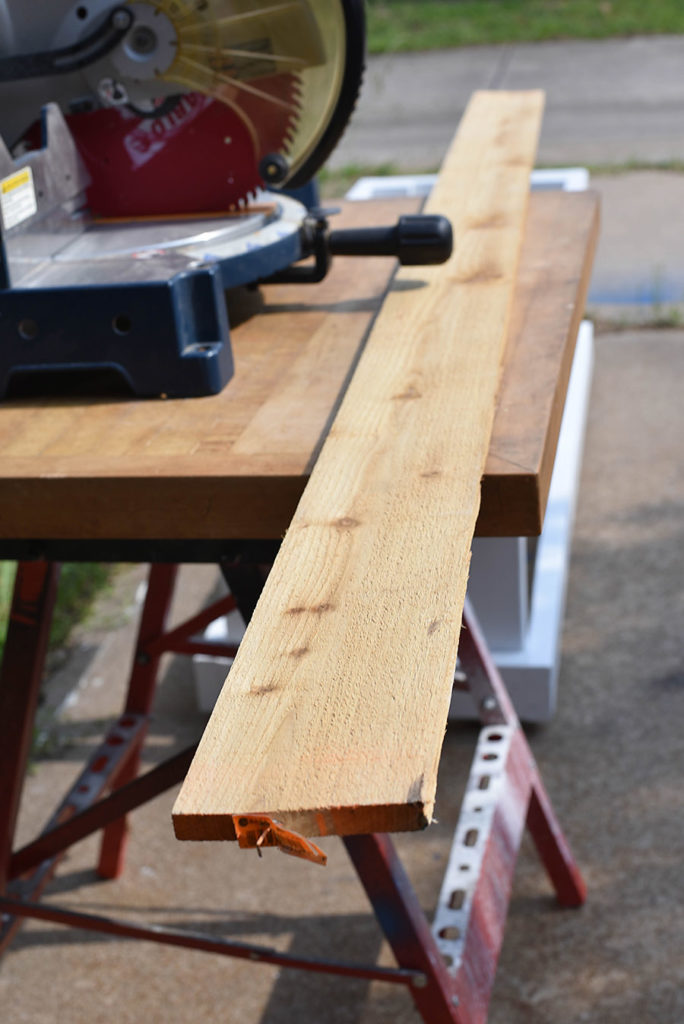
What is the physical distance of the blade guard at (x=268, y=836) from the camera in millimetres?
692

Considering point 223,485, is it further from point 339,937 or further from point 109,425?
point 339,937

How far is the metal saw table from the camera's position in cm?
110

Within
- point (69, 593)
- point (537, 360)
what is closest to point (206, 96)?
point (537, 360)

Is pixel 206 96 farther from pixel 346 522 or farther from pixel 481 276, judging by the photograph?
pixel 346 522

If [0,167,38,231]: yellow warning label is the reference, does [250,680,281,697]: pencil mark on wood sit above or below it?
below

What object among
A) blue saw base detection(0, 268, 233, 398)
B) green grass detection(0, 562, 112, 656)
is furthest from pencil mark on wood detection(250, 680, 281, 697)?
green grass detection(0, 562, 112, 656)

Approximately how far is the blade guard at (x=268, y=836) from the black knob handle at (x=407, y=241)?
0.91 meters

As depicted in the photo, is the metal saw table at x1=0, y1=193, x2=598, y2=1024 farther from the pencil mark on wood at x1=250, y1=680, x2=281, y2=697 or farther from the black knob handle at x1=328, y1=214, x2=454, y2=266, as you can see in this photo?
the pencil mark on wood at x1=250, y1=680, x2=281, y2=697

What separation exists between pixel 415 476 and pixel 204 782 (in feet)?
1.32

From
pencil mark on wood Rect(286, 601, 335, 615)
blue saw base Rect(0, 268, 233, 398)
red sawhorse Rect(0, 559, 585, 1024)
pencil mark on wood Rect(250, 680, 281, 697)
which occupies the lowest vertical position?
red sawhorse Rect(0, 559, 585, 1024)

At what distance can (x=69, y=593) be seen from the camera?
3342mm

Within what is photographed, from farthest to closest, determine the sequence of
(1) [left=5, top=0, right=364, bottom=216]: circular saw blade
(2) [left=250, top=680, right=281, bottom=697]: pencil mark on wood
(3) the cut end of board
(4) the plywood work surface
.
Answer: (1) [left=5, top=0, right=364, bottom=216]: circular saw blade → (4) the plywood work surface → (2) [left=250, top=680, right=281, bottom=697]: pencil mark on wood → (3) the cut end of board

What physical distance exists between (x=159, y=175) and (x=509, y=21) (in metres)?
14.0

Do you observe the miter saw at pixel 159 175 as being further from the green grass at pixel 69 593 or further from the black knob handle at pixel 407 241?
the green grass at pixel 69 593
